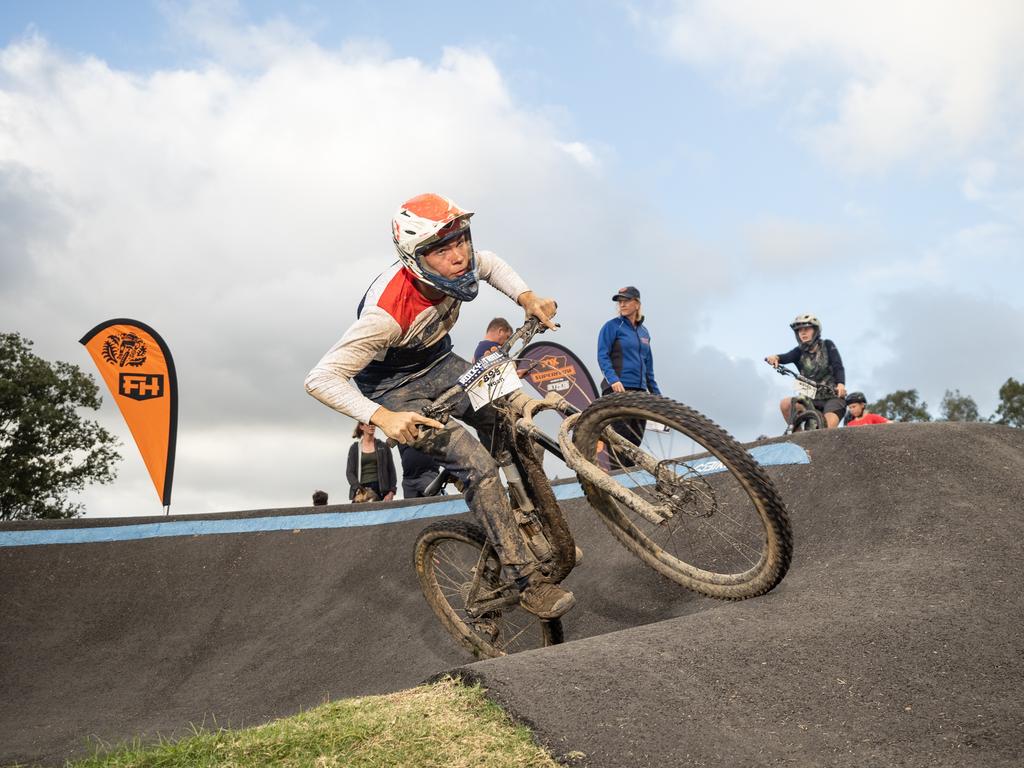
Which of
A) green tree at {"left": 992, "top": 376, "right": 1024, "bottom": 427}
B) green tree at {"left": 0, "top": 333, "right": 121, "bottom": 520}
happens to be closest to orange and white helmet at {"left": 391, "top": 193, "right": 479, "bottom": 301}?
green tree at {"left": 0, "top": 333, "right": 121, "bottom": 520}

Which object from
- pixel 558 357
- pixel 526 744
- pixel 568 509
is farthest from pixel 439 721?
pixel 558 357

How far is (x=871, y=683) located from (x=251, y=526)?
27.5 ft

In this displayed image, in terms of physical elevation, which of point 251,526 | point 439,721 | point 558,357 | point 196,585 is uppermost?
point 558,357

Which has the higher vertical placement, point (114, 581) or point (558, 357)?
point (558, 357)

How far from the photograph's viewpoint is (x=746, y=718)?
3.92 metres

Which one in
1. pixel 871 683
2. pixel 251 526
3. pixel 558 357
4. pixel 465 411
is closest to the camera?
pixel 871 683

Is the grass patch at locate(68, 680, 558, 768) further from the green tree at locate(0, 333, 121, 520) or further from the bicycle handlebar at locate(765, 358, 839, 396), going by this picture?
the green tree at locate(0, 333, 121, 520)

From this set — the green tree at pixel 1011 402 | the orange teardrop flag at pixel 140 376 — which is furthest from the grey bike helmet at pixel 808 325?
the green tree at pixel 1011 402

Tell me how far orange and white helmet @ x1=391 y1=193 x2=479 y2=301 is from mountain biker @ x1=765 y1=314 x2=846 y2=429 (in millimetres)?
9242

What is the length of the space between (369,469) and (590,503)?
7640 millimetres

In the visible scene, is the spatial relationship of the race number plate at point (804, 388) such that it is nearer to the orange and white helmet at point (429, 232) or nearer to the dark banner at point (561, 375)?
the dark banner at point (561, 375)

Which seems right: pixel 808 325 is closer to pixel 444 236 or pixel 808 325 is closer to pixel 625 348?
pixel 625 348

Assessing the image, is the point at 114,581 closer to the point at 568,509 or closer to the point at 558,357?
the point at 568,509

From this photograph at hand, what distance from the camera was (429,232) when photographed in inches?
204
